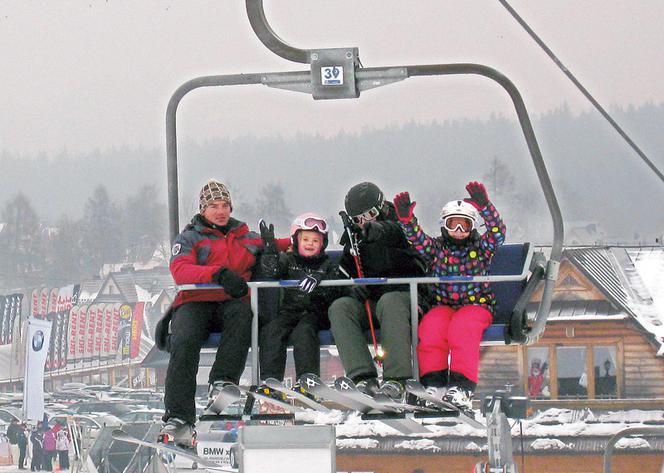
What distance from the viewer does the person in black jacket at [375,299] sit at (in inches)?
152

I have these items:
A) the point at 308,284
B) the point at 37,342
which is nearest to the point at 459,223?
the point at 308,284

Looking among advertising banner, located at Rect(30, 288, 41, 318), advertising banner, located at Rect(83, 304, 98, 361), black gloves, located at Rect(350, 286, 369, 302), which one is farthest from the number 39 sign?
advertising banner, located at Rect(30, 288, 41, 318)

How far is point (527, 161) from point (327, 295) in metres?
15.7

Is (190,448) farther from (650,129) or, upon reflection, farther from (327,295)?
(650,129)

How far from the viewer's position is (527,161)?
19.5 metres

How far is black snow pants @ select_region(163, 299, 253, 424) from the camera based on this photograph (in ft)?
13.1

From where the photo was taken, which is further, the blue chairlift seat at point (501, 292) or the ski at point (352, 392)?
the blue chairlift seat at point (501, 292)

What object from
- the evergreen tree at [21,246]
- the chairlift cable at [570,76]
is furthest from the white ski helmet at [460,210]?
the evergreen tree at [21,246]

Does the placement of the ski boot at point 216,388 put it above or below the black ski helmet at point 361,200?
below

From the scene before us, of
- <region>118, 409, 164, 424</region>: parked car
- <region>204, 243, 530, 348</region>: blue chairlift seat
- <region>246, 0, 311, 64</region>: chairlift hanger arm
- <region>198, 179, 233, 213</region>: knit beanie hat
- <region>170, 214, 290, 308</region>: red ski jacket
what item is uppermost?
<region>246, 0, 311, 64</region>: chairlift hanger arm

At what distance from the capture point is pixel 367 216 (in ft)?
13.2

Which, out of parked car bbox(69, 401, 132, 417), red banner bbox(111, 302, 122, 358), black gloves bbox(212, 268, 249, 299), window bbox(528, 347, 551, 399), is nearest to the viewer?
black gloves bbox(212, 268, 249, 299)

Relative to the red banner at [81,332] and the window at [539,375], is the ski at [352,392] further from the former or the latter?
the red banner at [81,332]

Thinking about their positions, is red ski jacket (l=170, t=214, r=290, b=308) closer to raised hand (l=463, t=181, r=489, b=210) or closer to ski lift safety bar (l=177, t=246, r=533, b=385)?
ski lift safety bar (l=177, t=246, r=533, b=385)
